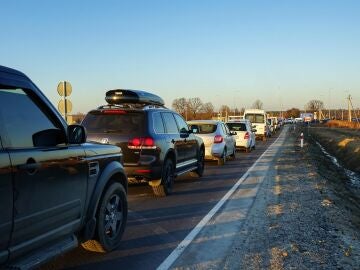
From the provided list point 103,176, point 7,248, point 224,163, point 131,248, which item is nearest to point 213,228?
point 131,248

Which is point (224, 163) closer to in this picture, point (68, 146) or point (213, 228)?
point (213, 228)

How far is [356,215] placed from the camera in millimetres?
9047

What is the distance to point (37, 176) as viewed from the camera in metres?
4.06

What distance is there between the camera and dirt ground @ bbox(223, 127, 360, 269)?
5531 mm

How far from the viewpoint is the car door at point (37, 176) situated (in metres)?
3.84

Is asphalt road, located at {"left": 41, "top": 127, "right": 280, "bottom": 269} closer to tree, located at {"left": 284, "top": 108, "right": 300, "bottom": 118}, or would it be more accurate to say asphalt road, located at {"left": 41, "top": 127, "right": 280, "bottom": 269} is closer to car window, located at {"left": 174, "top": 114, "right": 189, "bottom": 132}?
car window, located at {"left": 174, "top": 114, "right": 189, "bottom": 132}

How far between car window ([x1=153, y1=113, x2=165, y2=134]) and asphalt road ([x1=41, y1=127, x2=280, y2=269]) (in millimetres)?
1424

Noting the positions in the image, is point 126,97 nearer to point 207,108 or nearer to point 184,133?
point 184,133

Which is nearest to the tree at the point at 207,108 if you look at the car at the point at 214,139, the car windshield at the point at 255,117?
the car windshield at the point at 255,117

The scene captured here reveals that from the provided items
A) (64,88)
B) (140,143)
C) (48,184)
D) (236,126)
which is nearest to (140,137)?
(140,143)

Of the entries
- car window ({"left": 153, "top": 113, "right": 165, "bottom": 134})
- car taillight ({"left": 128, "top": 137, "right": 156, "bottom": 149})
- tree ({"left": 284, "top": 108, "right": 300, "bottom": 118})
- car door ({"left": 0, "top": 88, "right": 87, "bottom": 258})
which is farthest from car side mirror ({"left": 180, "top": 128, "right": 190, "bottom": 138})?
tree ({"left": 284, "top": 108, "right": 300, "bottom": 118})

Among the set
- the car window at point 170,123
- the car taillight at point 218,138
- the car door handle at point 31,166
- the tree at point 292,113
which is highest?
the car window at point 170,123

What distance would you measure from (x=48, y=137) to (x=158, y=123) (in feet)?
18.8

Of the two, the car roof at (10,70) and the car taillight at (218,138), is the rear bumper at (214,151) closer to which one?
the car taillight at (218,138)
